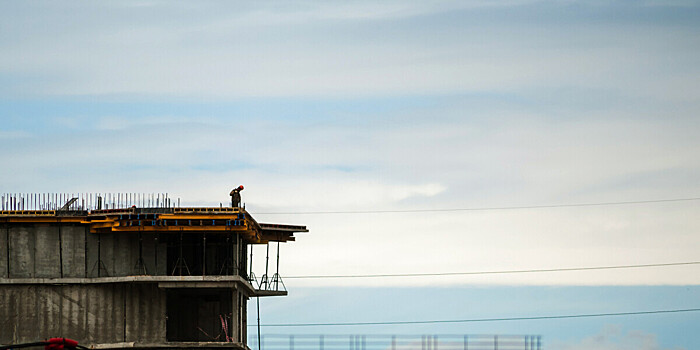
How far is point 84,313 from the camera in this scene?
81.6m

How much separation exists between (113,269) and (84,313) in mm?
3413

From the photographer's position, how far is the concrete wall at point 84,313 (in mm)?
80938

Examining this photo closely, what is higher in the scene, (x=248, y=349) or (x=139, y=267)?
(x=139, y=267)

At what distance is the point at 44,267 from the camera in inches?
3241

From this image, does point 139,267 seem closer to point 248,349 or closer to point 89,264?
point 89,264

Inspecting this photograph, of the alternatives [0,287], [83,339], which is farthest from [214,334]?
[0,287]

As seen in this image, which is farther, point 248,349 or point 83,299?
point 248,349

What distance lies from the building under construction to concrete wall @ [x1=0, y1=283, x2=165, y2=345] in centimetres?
6

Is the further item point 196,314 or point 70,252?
point 196,314

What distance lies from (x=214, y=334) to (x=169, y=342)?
4.77 m

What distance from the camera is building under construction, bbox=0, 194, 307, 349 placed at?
81062 millimetres

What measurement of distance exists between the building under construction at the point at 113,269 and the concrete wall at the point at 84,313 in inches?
2.6

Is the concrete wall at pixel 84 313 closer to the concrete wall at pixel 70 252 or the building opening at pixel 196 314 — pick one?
the concrete wall at pixel 70 252

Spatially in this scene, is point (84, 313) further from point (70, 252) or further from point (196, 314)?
point (196, 314)
